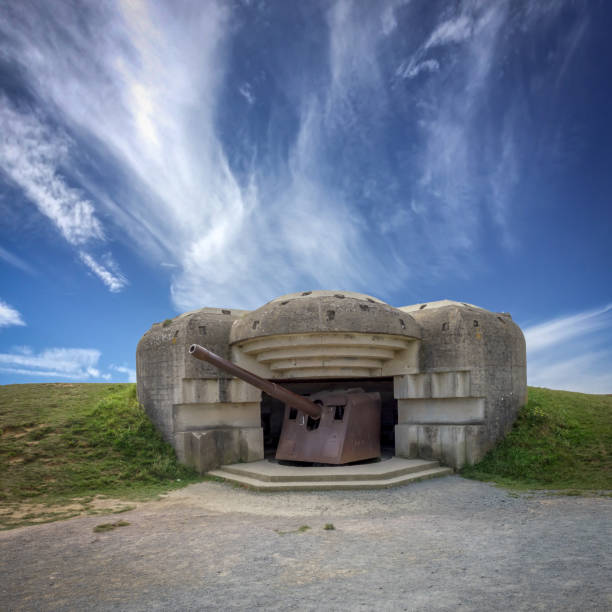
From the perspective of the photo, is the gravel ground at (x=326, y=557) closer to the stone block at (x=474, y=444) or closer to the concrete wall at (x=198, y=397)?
the stone block at (x=474, y=444)

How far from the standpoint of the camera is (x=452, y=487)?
9.34m

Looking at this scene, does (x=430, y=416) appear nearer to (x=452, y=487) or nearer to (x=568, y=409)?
(x=452, y=487)

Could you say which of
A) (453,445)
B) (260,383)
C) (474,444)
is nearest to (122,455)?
(260,383)

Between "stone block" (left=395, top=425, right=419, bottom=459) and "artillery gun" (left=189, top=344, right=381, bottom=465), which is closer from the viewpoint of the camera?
"artillery gun" (left=189, top=344, right=381, bottom=465)

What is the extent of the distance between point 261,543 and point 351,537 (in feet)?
3.57

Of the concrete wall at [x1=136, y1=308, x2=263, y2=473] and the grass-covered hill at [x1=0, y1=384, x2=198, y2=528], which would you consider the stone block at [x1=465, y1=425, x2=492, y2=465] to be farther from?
the grass-covered hill at [x1=0, y1=384, x2=198, y2=528]

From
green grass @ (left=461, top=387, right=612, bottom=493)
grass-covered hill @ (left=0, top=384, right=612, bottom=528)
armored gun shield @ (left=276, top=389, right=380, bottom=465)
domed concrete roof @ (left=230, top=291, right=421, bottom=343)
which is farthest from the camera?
armored gun shield @ (left=276, top=389, right=380, bottom=465)

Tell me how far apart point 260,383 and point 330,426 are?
200cm

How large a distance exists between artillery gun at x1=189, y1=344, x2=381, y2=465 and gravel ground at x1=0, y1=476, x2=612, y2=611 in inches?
103

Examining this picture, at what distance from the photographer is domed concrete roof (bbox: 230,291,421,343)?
10.4 meters

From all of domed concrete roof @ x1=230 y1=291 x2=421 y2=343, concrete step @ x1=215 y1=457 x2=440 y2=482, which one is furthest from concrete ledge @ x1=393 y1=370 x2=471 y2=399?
concrete step @ x1=215 y1=457 x2=440 y2=482

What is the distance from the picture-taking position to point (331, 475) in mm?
9562

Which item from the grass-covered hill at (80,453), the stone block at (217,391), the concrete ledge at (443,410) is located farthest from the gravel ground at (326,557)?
the stone block at (217,391)

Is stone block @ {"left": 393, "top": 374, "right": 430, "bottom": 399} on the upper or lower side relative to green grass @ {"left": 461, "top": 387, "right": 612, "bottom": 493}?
upper
